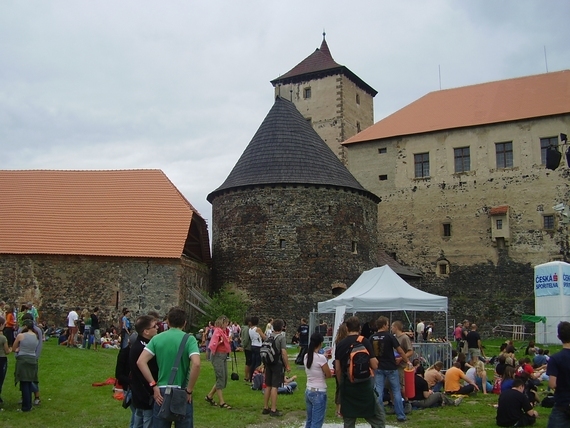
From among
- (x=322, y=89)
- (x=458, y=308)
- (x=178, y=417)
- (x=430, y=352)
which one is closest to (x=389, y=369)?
(x=178, y=417)

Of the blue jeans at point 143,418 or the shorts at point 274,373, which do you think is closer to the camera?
the blue jeans at point 143,418

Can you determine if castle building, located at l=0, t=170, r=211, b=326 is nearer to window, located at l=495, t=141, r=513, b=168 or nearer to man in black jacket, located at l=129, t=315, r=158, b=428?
window, located at l=495, t=141, r=513, b=168

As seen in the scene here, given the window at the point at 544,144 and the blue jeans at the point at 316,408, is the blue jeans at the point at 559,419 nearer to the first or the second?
the blue jeans at the point at 316,408

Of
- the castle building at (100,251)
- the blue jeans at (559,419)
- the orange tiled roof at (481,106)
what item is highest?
the orange tiled roof at (481,106)

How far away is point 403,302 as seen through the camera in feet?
54.2

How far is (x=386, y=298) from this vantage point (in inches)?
656

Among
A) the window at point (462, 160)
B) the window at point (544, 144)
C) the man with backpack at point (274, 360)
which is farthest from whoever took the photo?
the window at point (462, 160)

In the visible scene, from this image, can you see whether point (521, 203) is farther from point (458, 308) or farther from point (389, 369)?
point (389, 369)

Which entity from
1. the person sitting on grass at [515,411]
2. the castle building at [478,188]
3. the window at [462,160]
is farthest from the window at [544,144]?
the person sitting on grass at [515,411]

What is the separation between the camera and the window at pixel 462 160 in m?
34.8

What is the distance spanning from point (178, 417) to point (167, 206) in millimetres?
20872

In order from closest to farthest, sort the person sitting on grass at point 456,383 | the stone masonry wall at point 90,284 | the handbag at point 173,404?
the handbag at point 173,404 → the person sitting on grass at point 456,383 → the stone masonry wall at point 90,284

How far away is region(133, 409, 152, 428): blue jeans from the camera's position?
6.43 metres

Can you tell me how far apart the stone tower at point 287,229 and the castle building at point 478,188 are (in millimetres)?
7393
